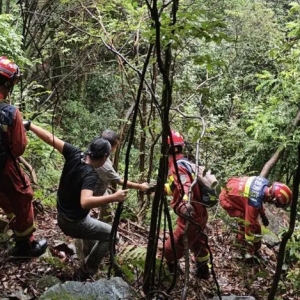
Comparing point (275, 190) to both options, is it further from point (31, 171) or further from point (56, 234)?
point (31, 171)

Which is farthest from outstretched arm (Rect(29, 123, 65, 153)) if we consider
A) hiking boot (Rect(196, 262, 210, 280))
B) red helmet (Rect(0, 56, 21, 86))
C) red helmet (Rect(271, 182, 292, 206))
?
red helmet (Rect(271, 182, 292, 206))

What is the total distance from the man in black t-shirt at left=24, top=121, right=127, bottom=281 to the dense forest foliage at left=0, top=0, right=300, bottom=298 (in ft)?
1.12

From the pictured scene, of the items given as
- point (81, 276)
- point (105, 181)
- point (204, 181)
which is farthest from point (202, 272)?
point (105, 181)

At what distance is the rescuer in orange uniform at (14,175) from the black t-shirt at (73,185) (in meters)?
0.36

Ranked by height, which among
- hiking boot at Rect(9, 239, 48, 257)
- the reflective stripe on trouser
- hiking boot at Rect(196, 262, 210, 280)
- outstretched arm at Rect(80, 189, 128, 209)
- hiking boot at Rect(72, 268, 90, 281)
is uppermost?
outstretched arm at Rect(80, 189, 128, 209)

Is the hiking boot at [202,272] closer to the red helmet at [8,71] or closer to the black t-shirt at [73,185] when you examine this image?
the black t-shirt at [73,185]

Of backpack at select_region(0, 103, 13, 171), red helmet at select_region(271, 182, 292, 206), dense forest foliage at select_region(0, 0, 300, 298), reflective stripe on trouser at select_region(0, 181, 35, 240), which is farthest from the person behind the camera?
red helmet at select_region(271, 182, 292, 206)

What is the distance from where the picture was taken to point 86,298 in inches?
121

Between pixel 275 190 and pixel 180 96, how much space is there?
2829mm

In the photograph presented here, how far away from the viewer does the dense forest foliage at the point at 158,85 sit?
3.14 m

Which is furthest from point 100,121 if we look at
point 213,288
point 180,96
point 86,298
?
point 86,298

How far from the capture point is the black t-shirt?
3.93 metres

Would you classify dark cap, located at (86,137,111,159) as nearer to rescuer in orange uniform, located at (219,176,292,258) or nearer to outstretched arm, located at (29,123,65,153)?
outstretched arm, located at (29,123,65,153)

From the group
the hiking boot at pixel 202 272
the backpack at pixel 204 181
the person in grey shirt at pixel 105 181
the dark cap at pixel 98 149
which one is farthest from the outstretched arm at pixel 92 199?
the hiking boot at pixel 202 272
